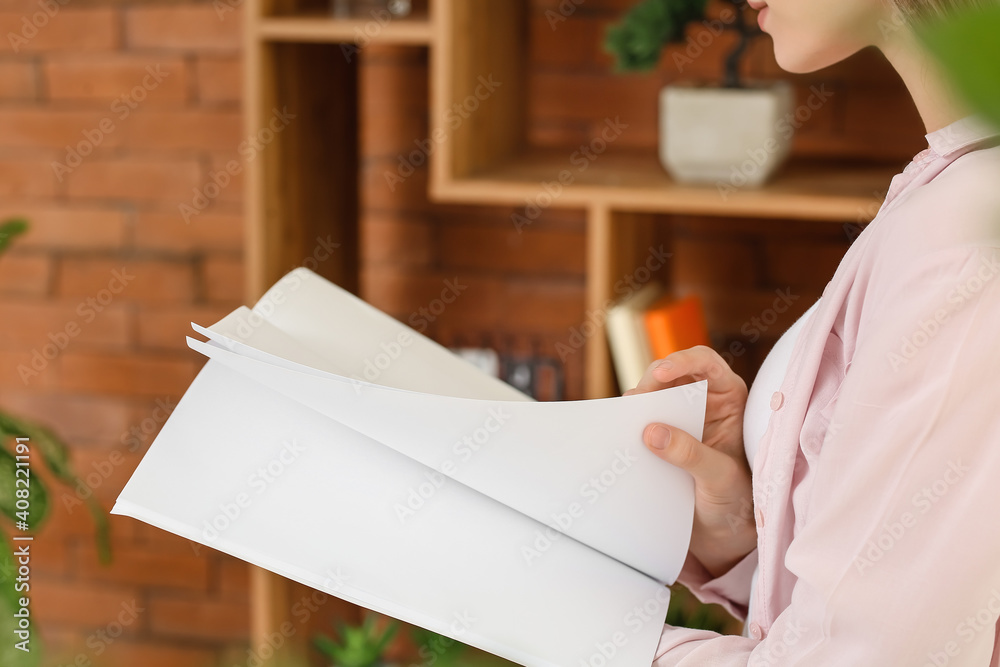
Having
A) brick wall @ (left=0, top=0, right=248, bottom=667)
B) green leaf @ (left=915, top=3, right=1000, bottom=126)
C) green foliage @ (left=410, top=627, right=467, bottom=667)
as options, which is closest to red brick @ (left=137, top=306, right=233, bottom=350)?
brick wall @ (left=0, top=0, right=248, bottom=667)

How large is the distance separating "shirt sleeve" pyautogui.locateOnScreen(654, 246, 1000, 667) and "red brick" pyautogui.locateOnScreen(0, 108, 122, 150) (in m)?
1.77

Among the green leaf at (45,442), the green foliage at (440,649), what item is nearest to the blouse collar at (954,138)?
the green foliage at (440,649)

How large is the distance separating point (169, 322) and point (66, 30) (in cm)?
62

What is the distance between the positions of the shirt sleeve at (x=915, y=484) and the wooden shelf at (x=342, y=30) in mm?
952

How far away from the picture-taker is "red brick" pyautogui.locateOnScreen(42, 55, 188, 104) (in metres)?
1.93

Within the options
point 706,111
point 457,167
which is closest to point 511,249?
point 457,167

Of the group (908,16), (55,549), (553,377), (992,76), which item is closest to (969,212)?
(908,16)

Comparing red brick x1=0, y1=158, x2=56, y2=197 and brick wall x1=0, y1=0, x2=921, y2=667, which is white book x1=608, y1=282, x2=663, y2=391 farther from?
red brick x1=0, y1=158, x2=56, y2=197

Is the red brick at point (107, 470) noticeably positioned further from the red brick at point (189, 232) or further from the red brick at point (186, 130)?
the red brick at point (186, 130)

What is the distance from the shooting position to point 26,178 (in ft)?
6.67

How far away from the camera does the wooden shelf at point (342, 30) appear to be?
138 cm

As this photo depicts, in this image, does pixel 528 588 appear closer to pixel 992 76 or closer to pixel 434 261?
pixel 992 76

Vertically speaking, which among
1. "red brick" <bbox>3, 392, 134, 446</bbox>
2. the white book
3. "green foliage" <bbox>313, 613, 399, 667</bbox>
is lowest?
"green foliage" <bbox>313, 613, 399, 667</bbox>

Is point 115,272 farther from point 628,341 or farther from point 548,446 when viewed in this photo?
point 548,446
